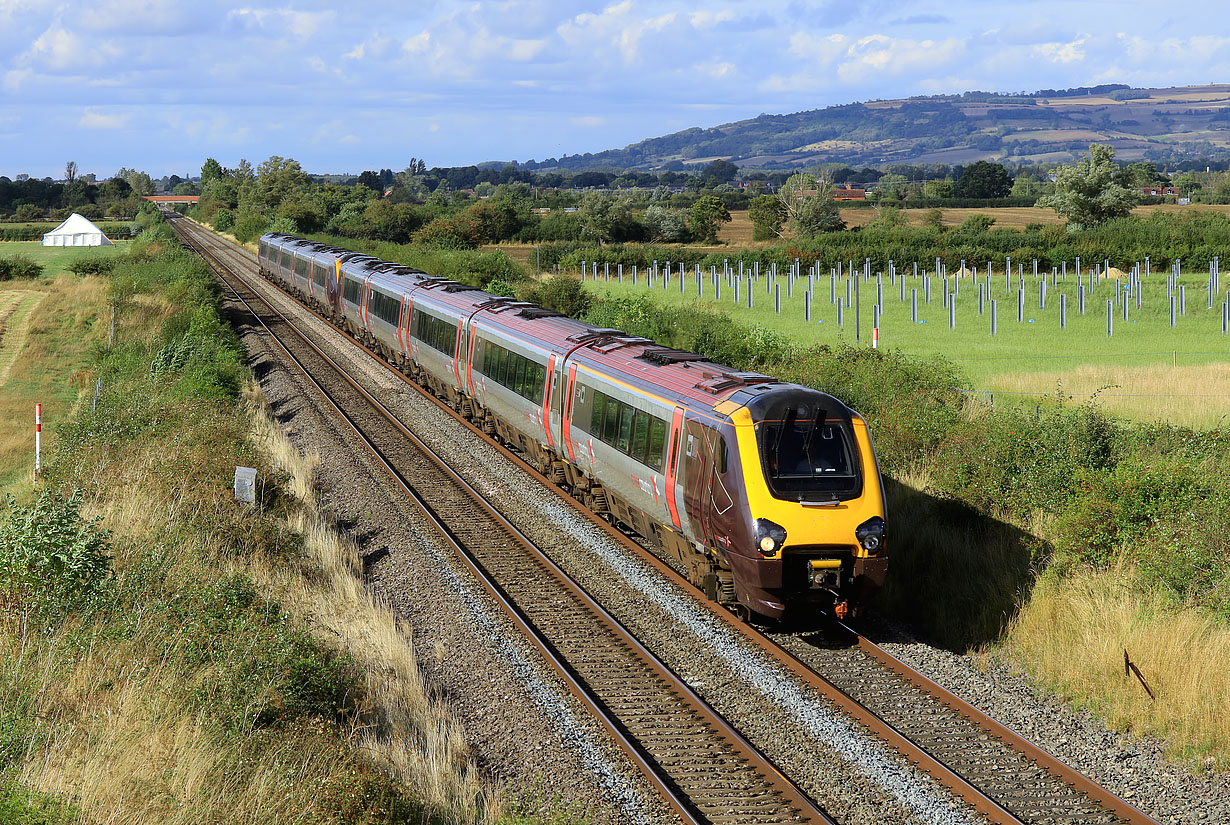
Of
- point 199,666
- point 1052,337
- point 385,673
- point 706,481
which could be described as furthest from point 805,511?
point 1052,337

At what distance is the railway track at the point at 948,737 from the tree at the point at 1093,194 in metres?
73.9

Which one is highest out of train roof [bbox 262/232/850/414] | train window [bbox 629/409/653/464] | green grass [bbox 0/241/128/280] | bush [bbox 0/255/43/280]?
green grass [bbox 0/241/128/280]

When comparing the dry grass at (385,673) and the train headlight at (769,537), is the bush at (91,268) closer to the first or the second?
the dry grass at (385,673)

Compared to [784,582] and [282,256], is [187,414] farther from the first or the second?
[282,256]

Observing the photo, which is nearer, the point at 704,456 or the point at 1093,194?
the point at 704,456

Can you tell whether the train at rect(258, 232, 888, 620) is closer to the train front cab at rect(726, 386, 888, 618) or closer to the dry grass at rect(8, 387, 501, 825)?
Result: the train front cab at rect(726, 386, 888, 618)

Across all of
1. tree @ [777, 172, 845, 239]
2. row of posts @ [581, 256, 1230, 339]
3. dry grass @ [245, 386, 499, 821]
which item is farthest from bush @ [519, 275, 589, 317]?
tree @ [777, 172, 845, 239]

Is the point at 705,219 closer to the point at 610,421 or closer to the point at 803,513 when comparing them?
the point at 610,421

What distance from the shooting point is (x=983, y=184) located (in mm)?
162500

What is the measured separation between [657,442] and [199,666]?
6.36 meters

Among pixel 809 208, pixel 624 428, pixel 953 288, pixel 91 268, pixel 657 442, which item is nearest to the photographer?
pixel 657 442

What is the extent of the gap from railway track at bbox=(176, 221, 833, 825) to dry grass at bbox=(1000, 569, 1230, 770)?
3543mm

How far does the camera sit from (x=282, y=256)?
174 ft

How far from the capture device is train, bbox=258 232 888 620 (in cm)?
1154
